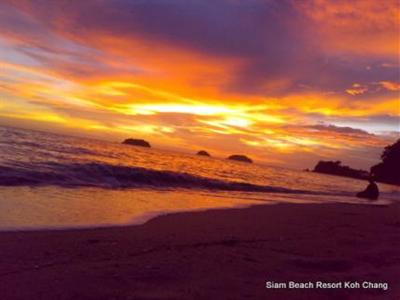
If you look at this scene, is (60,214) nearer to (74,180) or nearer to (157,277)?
(157,277)

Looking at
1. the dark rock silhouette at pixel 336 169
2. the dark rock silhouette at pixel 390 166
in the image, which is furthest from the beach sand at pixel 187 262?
the dark rock silhouette at pixel 336 169

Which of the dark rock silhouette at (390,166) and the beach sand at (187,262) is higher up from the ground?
the dark rock silhouette at (390,166)

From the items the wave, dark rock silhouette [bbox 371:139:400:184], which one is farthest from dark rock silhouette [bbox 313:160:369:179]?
the wave

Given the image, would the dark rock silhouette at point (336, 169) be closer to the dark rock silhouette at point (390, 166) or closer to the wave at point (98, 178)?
the dark rock silhouette at point (390, 166)

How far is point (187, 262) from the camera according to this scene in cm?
655

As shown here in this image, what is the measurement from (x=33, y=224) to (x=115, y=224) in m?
1.82

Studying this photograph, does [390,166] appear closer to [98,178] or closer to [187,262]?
[98,178]

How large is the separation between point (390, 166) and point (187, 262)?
79.9 meters

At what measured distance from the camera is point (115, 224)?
10.0 m

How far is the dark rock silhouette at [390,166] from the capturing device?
233 ft

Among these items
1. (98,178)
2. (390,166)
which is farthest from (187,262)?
(390,166)

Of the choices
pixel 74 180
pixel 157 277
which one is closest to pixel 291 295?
pixel 157 277

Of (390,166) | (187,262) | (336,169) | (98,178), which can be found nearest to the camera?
(187,262)

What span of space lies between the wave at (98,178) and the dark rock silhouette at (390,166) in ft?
149
